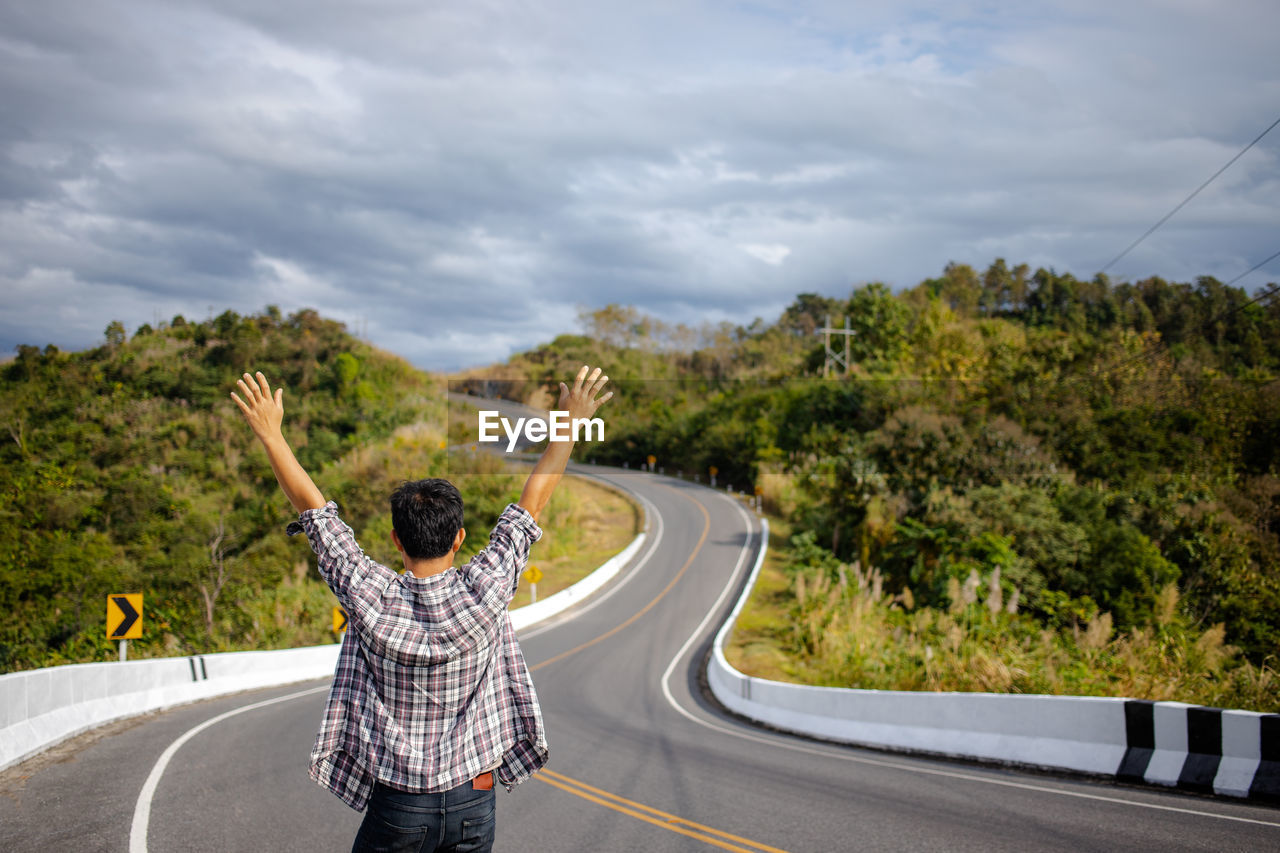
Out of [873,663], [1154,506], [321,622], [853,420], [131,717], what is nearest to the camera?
[131,717]

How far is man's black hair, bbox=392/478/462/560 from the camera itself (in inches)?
108

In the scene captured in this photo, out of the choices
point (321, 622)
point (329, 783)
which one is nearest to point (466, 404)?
point (321, 622)

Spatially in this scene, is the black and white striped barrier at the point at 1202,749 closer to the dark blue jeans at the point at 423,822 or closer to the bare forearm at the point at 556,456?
the bare forearm at the point at 556,456

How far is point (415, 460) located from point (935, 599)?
33.3 meters

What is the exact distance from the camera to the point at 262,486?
49688 mm

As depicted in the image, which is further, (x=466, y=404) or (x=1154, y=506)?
(x=466, y=404)

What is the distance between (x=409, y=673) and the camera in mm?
2699

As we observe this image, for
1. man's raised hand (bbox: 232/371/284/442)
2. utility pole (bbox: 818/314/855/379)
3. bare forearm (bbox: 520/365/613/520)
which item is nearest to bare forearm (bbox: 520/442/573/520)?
bare forearm (bbox: 520/365/613/520)

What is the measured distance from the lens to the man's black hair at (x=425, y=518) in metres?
2.75

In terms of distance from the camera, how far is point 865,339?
68.9 metres

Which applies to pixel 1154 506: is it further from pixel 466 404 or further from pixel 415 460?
pixel 466 404

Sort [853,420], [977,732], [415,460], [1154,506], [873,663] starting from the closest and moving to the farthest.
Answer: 1. [977,732]
2. [873,663]
3. [1154,506]
4. [415,460]
5. [853,420]

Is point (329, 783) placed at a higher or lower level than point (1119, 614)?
higher

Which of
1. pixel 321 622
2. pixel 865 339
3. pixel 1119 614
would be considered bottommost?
pixel 321 622
